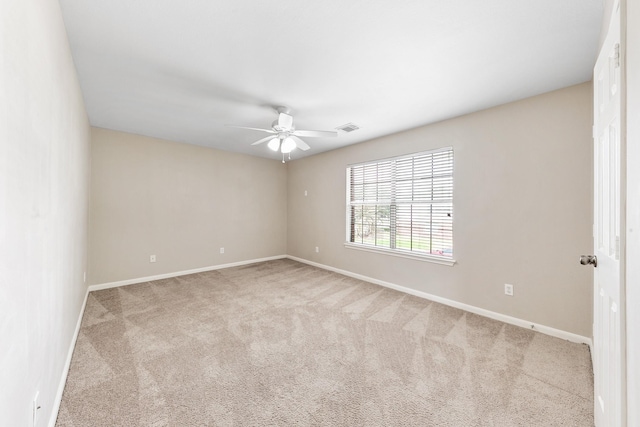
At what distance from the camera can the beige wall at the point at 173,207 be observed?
3730 millimetres

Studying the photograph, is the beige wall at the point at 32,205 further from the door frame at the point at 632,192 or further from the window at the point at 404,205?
the window at the point at 404,205

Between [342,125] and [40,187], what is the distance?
2970 millimetres

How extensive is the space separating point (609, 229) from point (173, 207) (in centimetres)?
501

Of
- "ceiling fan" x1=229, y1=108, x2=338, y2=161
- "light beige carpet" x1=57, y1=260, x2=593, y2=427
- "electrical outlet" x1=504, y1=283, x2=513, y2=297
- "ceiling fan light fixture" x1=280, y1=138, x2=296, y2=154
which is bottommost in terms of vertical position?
"light beige carpet" x1=57, y1=260, x2=593, y2=427

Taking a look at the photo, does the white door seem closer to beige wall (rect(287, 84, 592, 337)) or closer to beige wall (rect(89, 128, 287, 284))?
beige wall (rect(287, 84, 592, 337))

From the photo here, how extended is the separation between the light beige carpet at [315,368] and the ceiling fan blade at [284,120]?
2.12m

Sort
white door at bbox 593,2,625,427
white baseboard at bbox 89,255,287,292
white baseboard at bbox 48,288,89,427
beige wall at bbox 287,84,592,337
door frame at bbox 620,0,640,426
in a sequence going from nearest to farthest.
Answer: door frame at bbox 620,0,640,426 < white door at bbox 593,2,625,427 < white baseboard at bbox 48,288,89,427 < beige wall at bbox 287,84,592,337 < white baseboard at bbox 89,255,287,292

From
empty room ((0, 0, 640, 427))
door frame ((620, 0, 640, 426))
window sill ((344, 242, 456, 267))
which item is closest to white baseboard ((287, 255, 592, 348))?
empty room ((0, 0, 640, 427))

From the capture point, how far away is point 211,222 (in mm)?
4801

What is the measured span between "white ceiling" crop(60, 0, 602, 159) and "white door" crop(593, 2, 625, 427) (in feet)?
2.08

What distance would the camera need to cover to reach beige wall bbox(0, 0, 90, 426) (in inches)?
32.4

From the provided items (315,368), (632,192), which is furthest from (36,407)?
(632,192)

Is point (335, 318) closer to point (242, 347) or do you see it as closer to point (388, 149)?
point (242, 347)

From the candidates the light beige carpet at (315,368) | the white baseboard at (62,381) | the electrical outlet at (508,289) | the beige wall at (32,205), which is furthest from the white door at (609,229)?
the white baseboard at (62,381)
